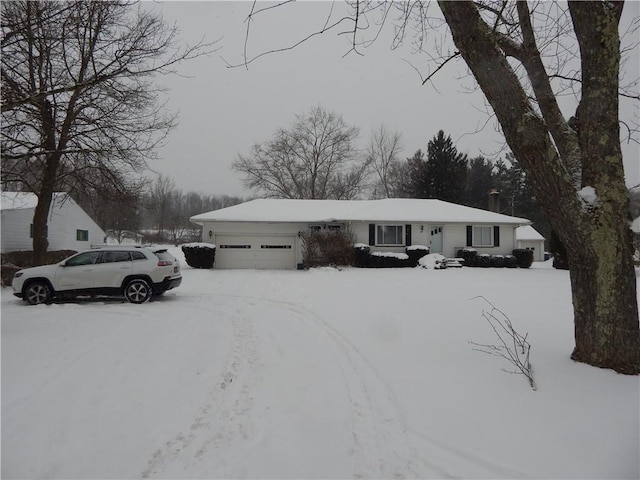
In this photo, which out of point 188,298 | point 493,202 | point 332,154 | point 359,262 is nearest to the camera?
point 188,298

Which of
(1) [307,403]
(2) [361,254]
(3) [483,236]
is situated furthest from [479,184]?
(1) [307,403]

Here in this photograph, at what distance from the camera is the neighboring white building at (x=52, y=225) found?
20078 mm

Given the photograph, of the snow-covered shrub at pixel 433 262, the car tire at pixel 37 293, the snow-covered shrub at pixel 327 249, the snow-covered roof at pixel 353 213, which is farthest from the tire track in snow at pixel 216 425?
the snow-covered roof at pixel 353 213

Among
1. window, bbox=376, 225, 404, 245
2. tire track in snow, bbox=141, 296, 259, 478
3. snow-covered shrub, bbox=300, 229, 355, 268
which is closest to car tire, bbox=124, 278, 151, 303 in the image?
tire track in snow, bbox=141, 296, 259, 478

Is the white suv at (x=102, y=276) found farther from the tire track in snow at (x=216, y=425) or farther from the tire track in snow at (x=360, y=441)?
the tire track in snow at (x=360, y=441)

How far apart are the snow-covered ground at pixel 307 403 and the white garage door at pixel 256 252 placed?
500 inches

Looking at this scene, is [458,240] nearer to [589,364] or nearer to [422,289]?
[422,289]

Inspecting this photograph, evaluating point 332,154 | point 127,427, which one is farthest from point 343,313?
point 332,154

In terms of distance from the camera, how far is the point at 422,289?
1111cm

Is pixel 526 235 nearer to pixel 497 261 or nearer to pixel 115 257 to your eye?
pixel 497 261

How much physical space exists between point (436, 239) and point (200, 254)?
13.5 m

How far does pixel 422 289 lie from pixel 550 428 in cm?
807

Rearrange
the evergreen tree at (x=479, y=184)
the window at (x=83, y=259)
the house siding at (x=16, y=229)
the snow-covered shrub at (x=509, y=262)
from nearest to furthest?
the window at (x=83, y=259), the house siding at (x=16, y=229), the snow-covered shrub at (x=509, y=262), the evergreen tree at (x=479, y=184)

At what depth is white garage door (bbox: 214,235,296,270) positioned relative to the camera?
19.8 metres
